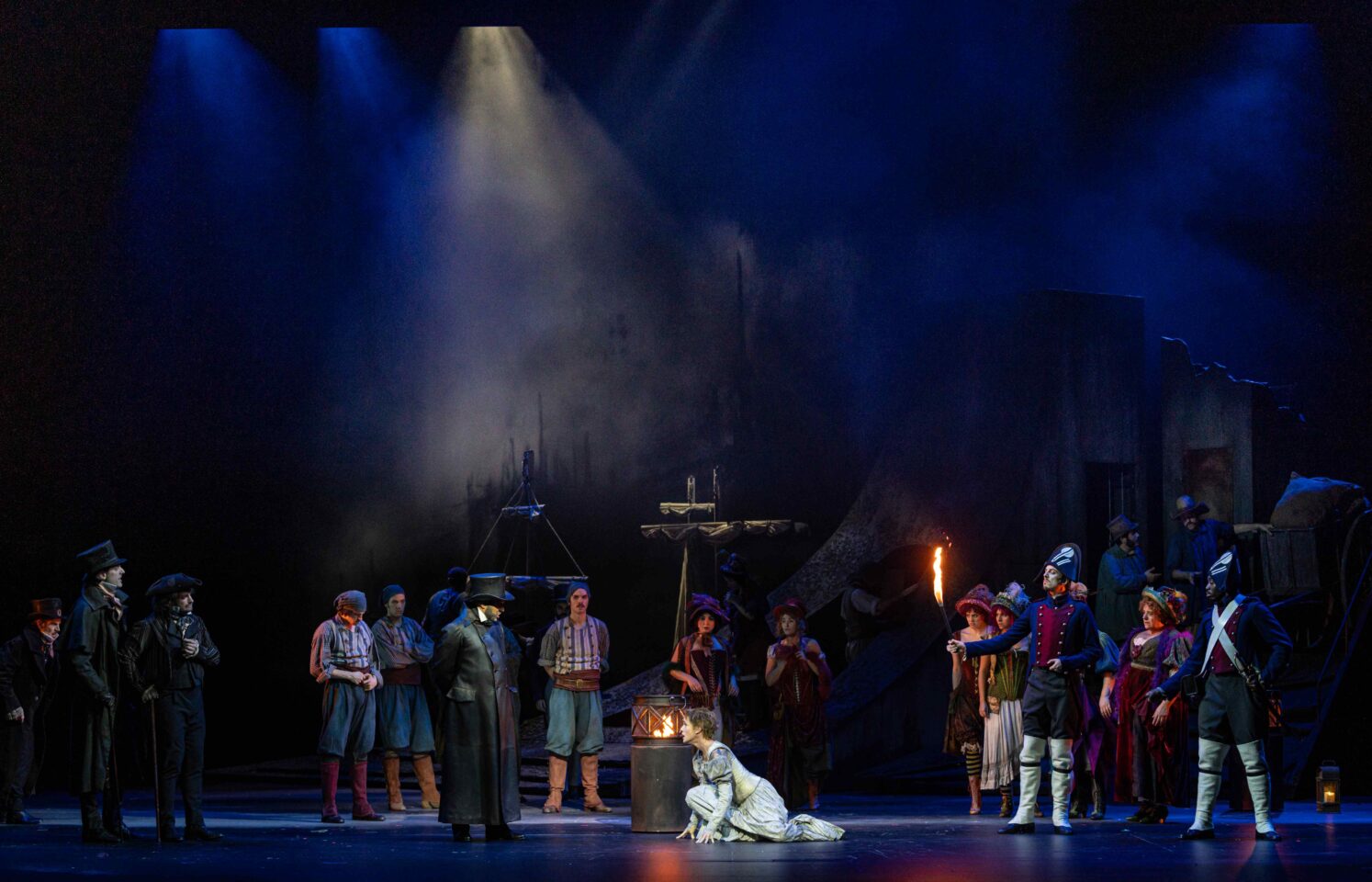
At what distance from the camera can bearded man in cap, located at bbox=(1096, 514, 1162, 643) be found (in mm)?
13383

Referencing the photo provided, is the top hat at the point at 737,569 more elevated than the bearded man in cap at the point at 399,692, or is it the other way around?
the top hat at the point at 737,569

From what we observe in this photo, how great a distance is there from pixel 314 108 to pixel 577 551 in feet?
15.6

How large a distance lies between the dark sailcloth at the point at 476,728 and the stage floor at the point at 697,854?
0.23 m

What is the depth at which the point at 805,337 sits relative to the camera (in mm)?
16625

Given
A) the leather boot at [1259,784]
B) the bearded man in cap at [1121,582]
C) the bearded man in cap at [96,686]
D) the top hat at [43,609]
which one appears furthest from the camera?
the bearded man in cap at [1121,582]

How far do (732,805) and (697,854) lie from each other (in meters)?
0.76

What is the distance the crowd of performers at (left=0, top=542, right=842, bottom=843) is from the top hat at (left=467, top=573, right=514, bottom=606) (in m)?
0.01

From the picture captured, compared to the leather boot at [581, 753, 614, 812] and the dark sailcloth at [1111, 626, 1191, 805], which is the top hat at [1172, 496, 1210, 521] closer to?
the dark sailcloth at [1111, 626, 1191, 805]

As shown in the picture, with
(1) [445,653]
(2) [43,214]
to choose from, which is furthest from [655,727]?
(2) [43,214]

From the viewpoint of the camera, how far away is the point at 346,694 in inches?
418

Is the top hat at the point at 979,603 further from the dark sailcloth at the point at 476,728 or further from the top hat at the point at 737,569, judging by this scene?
the dark sailcloth at the point at 476,728

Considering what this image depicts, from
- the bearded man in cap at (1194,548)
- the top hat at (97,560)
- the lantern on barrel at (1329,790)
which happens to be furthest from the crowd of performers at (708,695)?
the lantern on barrel at (1329,790)

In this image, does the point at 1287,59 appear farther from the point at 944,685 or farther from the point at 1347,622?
the point at 944,685

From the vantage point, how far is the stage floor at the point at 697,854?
7453 mm
